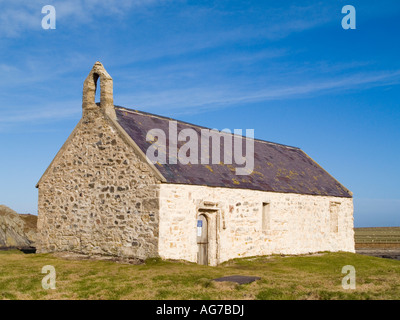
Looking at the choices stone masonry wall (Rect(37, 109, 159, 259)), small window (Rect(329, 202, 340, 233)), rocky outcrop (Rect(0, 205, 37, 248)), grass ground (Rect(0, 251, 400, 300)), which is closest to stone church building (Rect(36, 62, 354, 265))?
stone masonry wall (Rect(37, 109, 159, 259))

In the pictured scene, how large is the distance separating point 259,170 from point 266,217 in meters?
2.81

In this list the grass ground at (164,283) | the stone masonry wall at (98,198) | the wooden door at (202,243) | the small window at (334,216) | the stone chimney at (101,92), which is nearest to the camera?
the grass ground at (164,283)

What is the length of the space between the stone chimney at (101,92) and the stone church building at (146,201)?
4cm

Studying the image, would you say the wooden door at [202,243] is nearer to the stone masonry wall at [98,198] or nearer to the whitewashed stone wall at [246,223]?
the whitewashed stone wall at [246,223]

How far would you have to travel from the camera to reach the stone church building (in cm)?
1688

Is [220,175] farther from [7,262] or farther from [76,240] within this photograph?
A: [7,262]

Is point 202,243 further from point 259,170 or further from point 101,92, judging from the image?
point 101,92

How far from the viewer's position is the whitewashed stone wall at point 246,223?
1689 cm

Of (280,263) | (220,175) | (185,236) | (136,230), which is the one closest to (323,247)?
(280,263)

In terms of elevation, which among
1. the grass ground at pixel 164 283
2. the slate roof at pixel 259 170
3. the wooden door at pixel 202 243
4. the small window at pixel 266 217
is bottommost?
the grass ground at pixel 164 283

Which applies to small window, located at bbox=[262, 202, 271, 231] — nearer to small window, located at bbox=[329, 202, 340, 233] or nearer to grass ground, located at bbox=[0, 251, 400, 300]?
grass ground, located at bbox=[0, 251, 400, 300]

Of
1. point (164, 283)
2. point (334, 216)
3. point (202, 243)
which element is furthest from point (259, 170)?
point (164, 283)

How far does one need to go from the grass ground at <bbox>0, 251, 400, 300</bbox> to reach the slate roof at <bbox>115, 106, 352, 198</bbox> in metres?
3.43

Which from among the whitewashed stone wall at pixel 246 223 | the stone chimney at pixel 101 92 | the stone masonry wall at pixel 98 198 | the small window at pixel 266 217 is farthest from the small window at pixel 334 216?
the stone chimney at pixel 101 92
